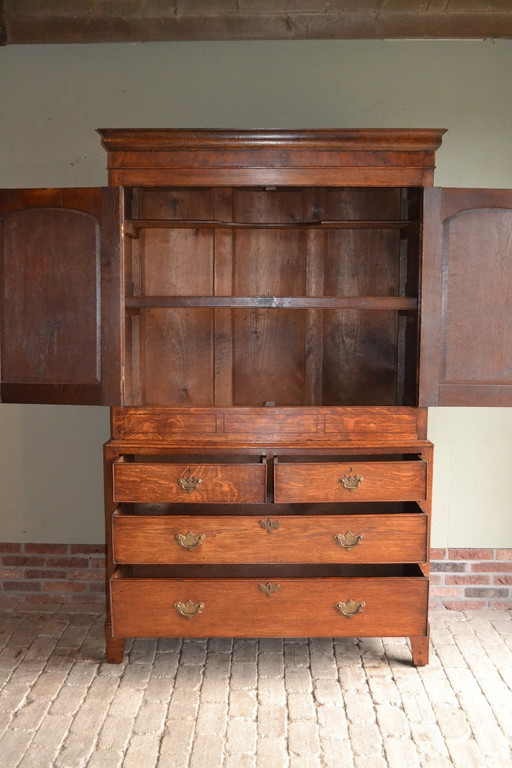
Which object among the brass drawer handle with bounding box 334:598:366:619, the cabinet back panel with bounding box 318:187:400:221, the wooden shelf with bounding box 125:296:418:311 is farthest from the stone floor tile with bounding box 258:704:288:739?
the cabinet back panel with bounding box 318:187:400:221

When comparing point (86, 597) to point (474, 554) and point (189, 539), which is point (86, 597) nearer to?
point (189, 539)

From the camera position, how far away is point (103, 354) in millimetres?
2686

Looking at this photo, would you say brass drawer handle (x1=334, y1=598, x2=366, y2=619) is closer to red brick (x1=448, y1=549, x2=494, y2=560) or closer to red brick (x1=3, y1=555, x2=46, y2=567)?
red brick (x1=448, y1=549, x2=494, y2=560)

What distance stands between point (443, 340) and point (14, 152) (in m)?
2.08

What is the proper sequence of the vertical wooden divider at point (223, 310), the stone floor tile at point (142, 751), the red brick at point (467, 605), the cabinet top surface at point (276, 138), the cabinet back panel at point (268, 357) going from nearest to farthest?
the stone floor tile at point (142, 751)
the cabinet top surface at point (276, 138)
the vertical wooden divider at point (223, 310)
the cabinet back panel at point (268, 357)
the red brick at point (467, 605)

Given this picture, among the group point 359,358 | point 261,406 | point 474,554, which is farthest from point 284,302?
point 474,554

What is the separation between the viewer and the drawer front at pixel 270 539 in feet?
8.94

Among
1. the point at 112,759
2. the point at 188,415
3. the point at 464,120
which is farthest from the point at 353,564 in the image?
the point at 464,120

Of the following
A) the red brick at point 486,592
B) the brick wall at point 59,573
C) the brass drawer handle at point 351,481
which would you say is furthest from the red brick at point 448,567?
the brass drawer handle at point 351,481

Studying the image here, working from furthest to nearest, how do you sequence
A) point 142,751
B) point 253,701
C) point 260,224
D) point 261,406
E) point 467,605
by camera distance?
point 467,605, point 260,224, point 261,406, point 253,701, point 142,751

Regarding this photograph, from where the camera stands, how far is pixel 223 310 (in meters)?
3.20

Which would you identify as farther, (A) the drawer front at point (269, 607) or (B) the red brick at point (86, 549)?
(B) the red brick at point (86, 549)

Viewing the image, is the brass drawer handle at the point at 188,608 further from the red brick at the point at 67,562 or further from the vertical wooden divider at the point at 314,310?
the vertical wooden divider at the point at 314,310

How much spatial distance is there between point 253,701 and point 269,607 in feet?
1.10
